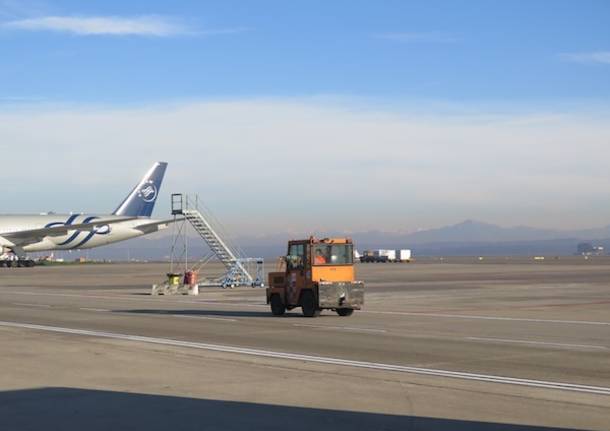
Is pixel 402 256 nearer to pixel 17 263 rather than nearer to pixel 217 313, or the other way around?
pixel 17 263

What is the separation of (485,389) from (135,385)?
554cm

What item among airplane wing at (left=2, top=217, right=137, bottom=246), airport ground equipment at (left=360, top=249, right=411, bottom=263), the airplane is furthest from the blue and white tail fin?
airport ground equipment at (left=360, top=249, right=411, bottom=263)

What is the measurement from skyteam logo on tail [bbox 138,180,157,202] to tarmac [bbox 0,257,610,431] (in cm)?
7226

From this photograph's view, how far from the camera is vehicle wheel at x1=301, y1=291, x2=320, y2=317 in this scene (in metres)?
29.7

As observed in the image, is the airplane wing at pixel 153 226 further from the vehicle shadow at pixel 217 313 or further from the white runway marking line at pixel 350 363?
the white runway marking line at pixel 350 363

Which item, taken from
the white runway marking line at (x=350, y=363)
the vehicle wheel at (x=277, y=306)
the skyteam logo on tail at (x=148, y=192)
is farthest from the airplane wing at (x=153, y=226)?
the white runway marking line at (x=350, y=363)

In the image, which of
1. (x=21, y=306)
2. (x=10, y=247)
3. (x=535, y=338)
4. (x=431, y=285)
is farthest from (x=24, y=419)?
(x=10, y=247)

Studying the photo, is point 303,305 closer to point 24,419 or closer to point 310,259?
point 310,259

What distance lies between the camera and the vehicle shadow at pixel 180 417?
11188 millimetres

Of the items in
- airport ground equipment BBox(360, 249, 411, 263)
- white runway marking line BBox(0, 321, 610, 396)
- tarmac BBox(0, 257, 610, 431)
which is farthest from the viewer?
airport ground equipment BBox(360, 249, 411, 263)

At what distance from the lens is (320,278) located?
2964cm

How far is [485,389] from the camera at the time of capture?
14.0 meters

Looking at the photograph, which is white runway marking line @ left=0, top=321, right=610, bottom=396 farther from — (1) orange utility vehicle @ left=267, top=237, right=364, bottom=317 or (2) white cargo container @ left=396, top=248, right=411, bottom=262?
(2) white cargo container @ left=396, top=248, right=411, bottom=262

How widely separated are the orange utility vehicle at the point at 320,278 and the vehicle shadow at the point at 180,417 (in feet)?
52.5
